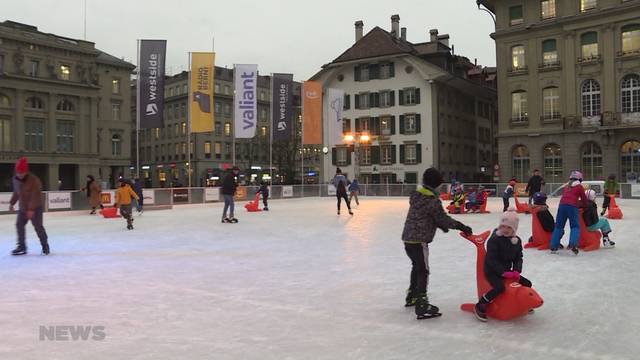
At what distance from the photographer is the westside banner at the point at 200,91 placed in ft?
93.4

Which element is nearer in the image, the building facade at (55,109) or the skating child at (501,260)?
the skating child at (501,260)

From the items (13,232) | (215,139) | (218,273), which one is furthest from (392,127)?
(218,273)

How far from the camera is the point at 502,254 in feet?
19.1

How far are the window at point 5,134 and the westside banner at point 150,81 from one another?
138 ft

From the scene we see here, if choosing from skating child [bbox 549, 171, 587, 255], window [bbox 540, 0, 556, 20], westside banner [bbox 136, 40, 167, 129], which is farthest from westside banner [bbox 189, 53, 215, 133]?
window [bbox 540, 0, 556, 20]

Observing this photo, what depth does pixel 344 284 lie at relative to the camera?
7848 mm

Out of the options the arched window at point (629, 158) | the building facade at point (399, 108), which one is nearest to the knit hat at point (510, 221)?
the arched window at point (629, 158)

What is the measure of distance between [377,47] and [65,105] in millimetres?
37463

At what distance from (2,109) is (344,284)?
209ft

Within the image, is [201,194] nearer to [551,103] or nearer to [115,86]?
[551,103]

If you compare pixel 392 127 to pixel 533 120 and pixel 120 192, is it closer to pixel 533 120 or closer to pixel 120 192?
pixel 533 120

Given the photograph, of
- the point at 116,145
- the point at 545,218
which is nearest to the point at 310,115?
the point at 545,218

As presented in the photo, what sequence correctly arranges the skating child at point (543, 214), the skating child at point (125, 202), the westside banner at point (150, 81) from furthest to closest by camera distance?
the westside banner at point (150, 81) < the skating child at point (125, 202) < the skating child at point (543, 214)

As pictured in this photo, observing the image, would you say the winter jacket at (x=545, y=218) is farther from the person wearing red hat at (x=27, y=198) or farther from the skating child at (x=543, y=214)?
the person wearing red hat at (x=27, y=198)
